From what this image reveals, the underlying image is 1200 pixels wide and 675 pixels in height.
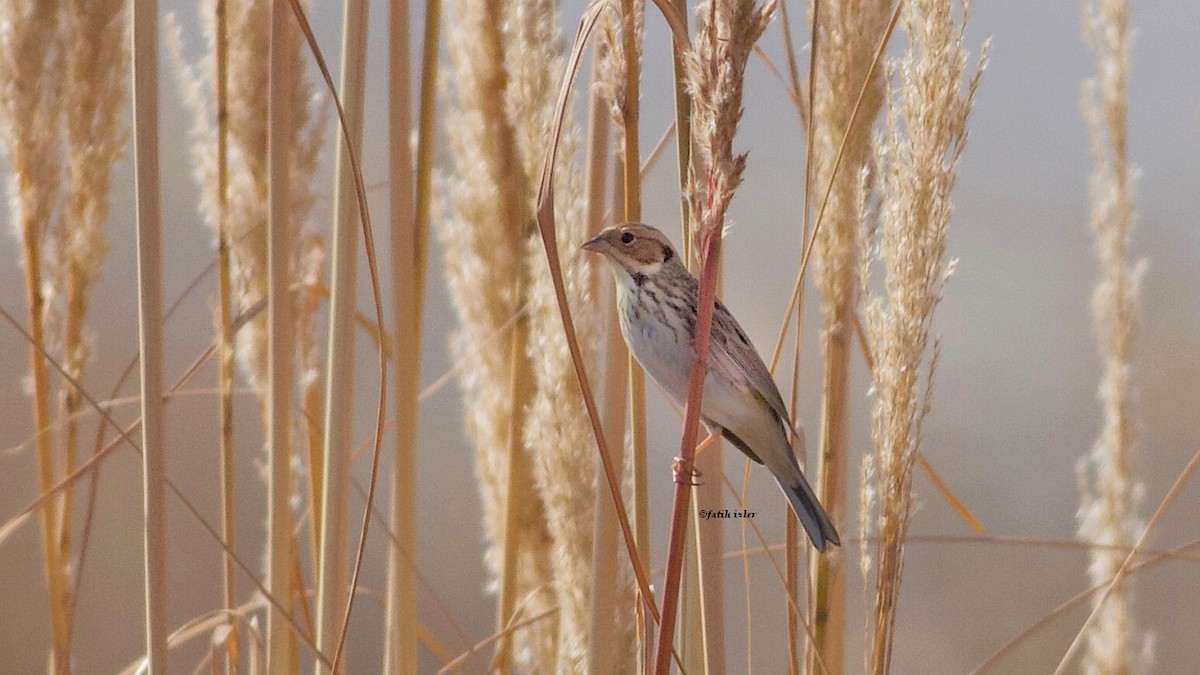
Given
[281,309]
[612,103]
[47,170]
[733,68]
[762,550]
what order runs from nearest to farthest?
[733,68] → [612,103] → [281,309] → [762,550] → [47,170]

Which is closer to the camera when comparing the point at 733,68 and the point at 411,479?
the point at 733,68

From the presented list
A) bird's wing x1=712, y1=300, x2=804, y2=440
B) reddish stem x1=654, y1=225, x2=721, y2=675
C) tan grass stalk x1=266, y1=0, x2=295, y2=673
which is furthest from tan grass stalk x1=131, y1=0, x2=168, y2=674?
bird's wing x1=712, y1=300, x2=804, y2=440

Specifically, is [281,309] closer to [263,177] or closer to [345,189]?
[345,189]

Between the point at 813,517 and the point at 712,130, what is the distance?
1.48 feet

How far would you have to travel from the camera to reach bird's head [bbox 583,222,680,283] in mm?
879

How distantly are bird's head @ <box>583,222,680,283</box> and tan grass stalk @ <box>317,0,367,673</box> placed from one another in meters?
0.18

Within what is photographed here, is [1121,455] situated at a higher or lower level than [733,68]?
lower

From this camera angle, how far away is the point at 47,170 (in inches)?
44.3

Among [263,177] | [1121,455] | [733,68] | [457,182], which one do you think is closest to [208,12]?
[263,177]

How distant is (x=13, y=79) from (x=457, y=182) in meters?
0.46

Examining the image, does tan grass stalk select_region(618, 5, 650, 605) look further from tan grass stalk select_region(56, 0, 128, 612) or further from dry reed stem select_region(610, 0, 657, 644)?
tan grass stalk select_region(56, 0, 128, 612)

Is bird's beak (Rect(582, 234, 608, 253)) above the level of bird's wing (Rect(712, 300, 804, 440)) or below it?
above

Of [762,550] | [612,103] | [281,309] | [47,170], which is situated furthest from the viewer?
[47,170]

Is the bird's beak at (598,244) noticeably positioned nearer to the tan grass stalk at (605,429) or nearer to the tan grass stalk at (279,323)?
the tan grass stalk at (605,429)
